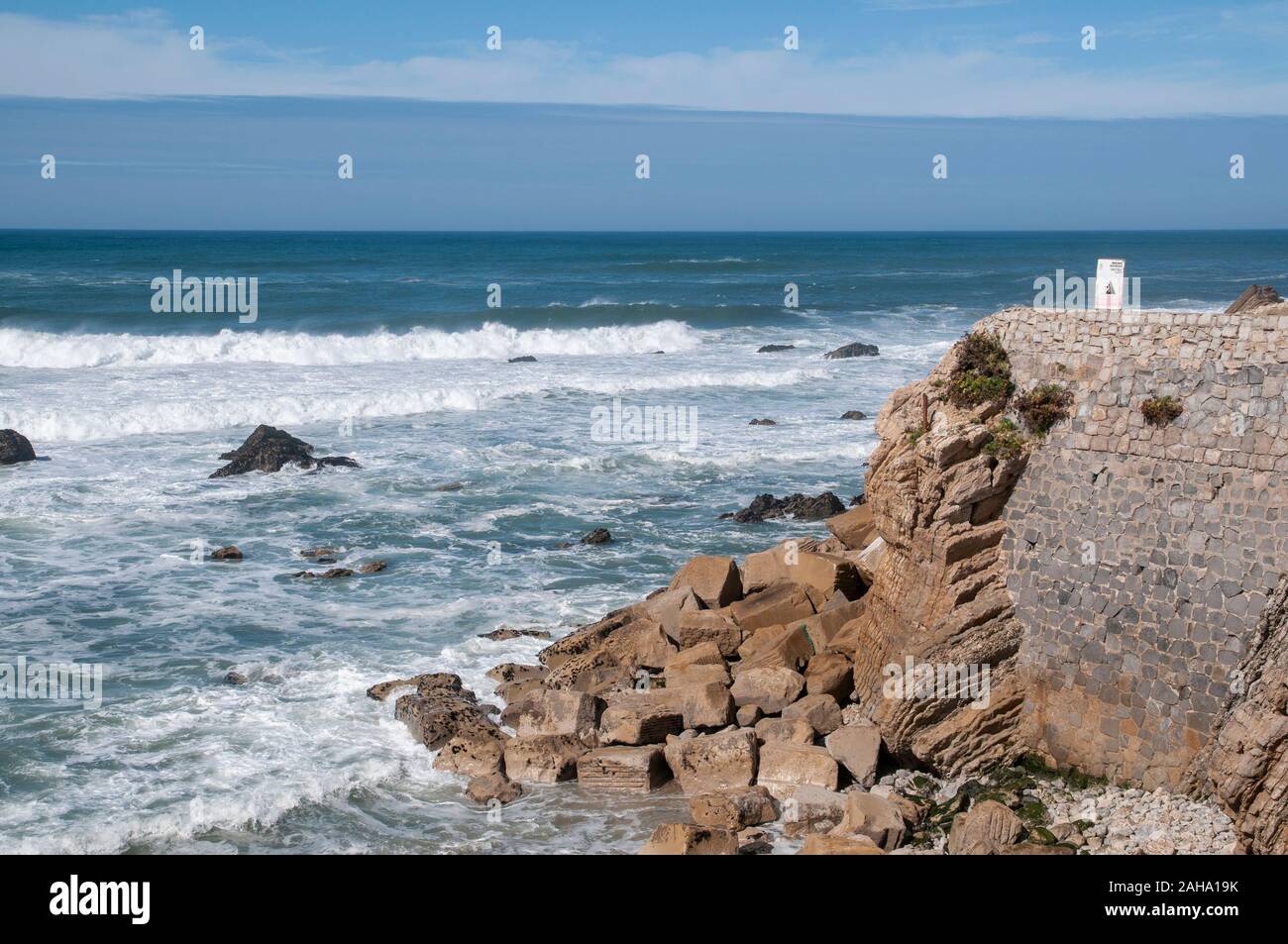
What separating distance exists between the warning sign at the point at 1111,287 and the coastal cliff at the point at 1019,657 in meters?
0.63

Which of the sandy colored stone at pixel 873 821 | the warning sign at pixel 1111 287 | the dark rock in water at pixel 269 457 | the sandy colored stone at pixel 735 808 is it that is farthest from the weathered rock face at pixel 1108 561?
the dark rock in water at pixel 269 457

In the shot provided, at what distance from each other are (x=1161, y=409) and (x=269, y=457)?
1935cm

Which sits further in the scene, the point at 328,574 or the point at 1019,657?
the point at 328,574

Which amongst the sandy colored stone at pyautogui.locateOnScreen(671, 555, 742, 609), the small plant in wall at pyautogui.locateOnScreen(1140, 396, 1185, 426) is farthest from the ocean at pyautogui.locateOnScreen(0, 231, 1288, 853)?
the small plant in wall at pyautogui.locateOnScreen(1140, 396, 1185, 426)

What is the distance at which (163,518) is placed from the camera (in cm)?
2208

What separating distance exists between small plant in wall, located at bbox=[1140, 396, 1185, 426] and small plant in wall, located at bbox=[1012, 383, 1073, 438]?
0.80 meters

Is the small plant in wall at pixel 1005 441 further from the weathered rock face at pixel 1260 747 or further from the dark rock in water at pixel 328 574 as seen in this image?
the dark rock in water at pixel 328 574

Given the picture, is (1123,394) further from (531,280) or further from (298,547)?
(531,280)

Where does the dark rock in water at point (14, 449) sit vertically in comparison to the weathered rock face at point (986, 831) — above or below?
above

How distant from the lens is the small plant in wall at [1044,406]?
38.2 feet

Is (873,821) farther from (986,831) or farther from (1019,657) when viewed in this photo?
(1019,657)

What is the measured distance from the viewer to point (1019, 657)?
11.9 m

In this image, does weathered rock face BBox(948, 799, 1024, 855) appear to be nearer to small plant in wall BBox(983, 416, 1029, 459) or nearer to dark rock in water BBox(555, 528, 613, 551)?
small plant in wall BBox(983, 416, 1029, 459)

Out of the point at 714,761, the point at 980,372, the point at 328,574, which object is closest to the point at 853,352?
the point at 328,574
